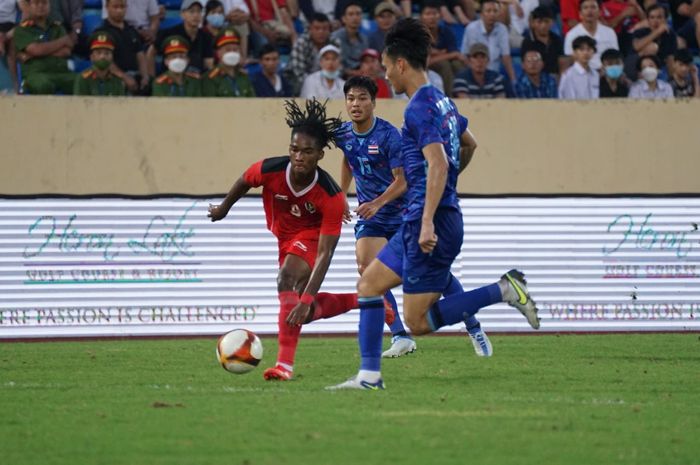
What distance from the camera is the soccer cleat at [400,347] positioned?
11773 millimetres

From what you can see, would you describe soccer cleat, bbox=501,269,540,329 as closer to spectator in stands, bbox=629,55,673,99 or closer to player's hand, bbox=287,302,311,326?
player's hand, bbox=287,302,311,326

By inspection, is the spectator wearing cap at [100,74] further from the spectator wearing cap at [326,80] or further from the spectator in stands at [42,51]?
the spectator wearing cap at [326,80]

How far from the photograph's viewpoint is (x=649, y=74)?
57.7ft

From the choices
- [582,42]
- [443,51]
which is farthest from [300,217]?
[582,42]

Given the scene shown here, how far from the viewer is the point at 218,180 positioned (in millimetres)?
16344

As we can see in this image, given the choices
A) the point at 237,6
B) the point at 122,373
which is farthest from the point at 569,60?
the point at 122,373

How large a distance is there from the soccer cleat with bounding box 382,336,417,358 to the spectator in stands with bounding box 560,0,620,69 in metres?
7.22

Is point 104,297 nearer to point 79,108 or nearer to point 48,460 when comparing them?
point 79,108

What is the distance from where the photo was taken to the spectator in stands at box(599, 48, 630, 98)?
17.5m

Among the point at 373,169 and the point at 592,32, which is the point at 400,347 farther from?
the point at 592,32

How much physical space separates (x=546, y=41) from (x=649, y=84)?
1531 mm

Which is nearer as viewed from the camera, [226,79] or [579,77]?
[226,79]

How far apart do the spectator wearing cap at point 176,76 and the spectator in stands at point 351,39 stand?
201 centimetres

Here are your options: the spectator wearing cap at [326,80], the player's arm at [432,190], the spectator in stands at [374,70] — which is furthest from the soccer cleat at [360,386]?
the spectator in stands at [374,70]
